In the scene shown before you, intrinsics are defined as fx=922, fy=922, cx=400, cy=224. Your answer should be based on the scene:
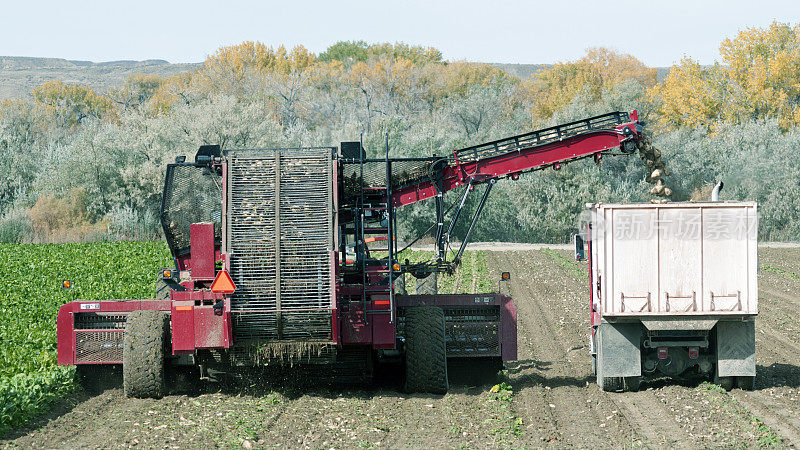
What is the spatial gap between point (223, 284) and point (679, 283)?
239 inches

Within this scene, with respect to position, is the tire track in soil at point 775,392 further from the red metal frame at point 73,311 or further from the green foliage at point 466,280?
the red metal frame at point 73,311

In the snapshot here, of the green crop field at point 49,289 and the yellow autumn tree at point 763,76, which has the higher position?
the yellow autumn tree at point 763,76

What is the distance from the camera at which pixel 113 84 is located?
176 m

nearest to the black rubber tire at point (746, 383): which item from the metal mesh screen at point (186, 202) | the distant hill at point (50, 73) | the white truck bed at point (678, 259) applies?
the white truck bed at point (678, 259)

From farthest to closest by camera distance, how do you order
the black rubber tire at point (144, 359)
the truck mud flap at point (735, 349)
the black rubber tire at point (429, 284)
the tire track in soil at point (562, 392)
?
the black rubber tire at point (429, 284) < the truck mud flap at point (735, 349) < the black rubber tire at point (144, 359) < the tire track in soil at point (562, 392)

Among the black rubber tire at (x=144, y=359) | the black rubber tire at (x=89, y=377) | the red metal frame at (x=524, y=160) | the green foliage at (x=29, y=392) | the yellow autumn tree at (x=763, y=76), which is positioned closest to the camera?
the green foliage at (x=29, y=392)

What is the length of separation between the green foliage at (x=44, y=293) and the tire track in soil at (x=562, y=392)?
6290mm

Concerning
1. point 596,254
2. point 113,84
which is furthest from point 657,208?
point 113,84

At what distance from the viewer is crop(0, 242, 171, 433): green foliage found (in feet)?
39.8

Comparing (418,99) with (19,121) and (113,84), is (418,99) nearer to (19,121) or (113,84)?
(19,121)

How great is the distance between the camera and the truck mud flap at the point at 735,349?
12.5 meters

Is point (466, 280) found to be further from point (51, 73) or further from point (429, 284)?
point (51, 73)

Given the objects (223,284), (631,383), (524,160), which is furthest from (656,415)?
(223,284)

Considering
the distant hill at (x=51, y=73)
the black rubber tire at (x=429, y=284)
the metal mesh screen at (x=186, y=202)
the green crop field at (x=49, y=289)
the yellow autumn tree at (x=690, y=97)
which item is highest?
the distant hill at (x=51, y=73)
